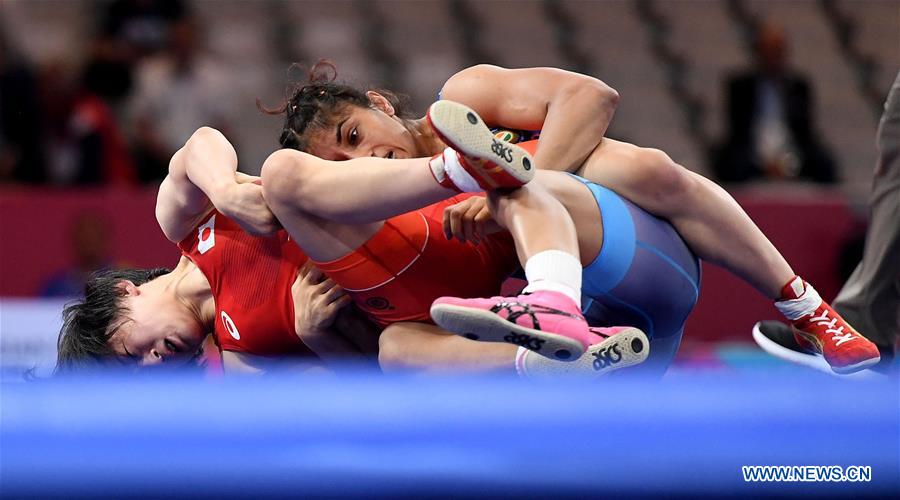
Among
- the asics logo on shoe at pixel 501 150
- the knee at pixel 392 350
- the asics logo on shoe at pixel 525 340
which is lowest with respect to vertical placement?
the knee at pixel 392 350

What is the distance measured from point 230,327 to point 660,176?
0.99m

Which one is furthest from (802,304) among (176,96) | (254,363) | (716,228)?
(176,96)

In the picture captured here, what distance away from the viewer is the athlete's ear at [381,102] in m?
2.53

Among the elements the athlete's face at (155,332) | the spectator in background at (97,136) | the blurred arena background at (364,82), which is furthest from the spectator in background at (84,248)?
the athlete's face at (155,332)

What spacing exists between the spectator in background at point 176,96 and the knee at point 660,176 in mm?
3601

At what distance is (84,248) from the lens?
16.1ft

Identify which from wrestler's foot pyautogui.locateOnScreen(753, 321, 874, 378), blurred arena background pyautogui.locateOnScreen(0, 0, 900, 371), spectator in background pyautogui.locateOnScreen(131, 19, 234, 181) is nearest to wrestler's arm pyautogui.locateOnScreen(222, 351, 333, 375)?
wrestler's foot pyautogui.locateOnScreen(753, 321, 874, 378)

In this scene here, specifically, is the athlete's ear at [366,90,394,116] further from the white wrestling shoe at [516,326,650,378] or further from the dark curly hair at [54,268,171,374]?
the white wrestling shoe at [516,326,650,378]

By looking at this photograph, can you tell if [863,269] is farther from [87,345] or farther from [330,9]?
[330,9]

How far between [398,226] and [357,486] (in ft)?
3.70

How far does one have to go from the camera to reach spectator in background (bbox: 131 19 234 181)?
217 inches

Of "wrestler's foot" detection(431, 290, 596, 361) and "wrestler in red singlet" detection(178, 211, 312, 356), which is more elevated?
"wrestler's foot" detection(431, 290, 596, 361)

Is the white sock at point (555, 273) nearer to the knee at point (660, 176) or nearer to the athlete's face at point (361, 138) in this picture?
the knee at point (660, 176)

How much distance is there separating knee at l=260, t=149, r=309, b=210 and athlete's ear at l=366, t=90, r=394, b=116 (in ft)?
1.43
